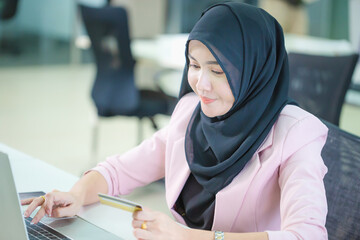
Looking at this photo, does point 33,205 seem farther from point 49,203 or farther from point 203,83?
point 203,83

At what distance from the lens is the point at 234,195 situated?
4.17 feet

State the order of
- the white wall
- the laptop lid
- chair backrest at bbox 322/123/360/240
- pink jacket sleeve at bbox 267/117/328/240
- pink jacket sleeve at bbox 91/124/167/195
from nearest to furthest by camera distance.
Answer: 1. the laptop lid
2. pink jacket sleeve at bbox 267/117/328/240
3. chair backrest at bbox 322/123/360/240
4. pink jacket sleeve at bbox 91/124/167/195
5. the white wall

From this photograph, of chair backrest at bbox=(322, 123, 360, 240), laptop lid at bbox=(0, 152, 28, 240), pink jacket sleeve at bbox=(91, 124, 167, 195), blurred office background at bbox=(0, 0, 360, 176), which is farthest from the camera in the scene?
blurred office background at bbox=(0, 0, 360, 176)

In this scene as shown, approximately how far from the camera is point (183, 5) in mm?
7645

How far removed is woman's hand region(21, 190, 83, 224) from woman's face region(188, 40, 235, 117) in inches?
15.0

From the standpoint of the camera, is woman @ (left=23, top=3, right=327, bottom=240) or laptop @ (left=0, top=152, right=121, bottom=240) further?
woman @ (left=23, top=3, right=327, bottom=240)

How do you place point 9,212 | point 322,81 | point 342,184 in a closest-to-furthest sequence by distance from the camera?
point 9,212, point 342,184, point 322,81

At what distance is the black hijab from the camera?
1.24 m

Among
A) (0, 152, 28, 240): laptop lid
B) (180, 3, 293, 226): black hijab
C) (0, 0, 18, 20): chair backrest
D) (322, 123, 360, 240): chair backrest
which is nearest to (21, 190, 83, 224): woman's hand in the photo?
(0, 152, 28, 240): laptop lid

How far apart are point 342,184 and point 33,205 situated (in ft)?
2.46

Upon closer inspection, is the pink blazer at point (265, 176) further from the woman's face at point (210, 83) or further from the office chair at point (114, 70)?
the office chair at point (114, 70)

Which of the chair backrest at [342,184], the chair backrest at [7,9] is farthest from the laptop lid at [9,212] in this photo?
the chair backrest at [7,9]

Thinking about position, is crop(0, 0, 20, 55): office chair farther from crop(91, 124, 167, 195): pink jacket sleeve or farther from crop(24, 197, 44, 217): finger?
crop(24, 197, 44, 217): finger

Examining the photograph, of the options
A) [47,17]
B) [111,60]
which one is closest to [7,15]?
[47,17]
